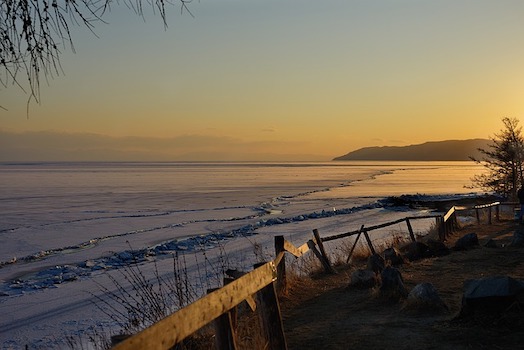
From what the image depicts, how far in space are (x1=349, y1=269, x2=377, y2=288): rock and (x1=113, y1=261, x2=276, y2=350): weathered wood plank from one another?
588 centimetres

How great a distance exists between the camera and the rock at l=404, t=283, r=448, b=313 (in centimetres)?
905

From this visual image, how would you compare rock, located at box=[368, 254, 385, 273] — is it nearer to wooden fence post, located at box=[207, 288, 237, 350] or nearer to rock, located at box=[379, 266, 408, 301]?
rock, located at box=[379, 266, 408, 301]

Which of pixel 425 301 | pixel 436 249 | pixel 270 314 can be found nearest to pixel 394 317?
pixel 425 301

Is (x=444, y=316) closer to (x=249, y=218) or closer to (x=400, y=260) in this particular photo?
(x=400, y=260)

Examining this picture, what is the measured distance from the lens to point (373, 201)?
48719 millimetres

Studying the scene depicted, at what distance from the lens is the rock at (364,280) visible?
1139 centimetres

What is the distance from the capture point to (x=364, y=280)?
11.4 metres

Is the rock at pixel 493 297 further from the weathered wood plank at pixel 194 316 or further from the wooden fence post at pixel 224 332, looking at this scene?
the wooden fence post at pixel 224 332

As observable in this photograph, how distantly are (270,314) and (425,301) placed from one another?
12.9 ft

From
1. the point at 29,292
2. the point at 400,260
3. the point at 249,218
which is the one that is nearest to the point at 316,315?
the point at 400,260

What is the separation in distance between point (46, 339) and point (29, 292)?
14.8 feet

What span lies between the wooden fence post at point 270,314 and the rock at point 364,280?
5423 millimetres

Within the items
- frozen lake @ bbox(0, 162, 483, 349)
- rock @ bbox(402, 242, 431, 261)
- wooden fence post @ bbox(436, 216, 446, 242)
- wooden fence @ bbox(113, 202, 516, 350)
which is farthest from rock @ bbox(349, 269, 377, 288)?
wooden fence post @ bbox(436, 216, 446, 242)

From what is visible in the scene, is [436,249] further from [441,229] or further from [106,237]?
[106,237]
